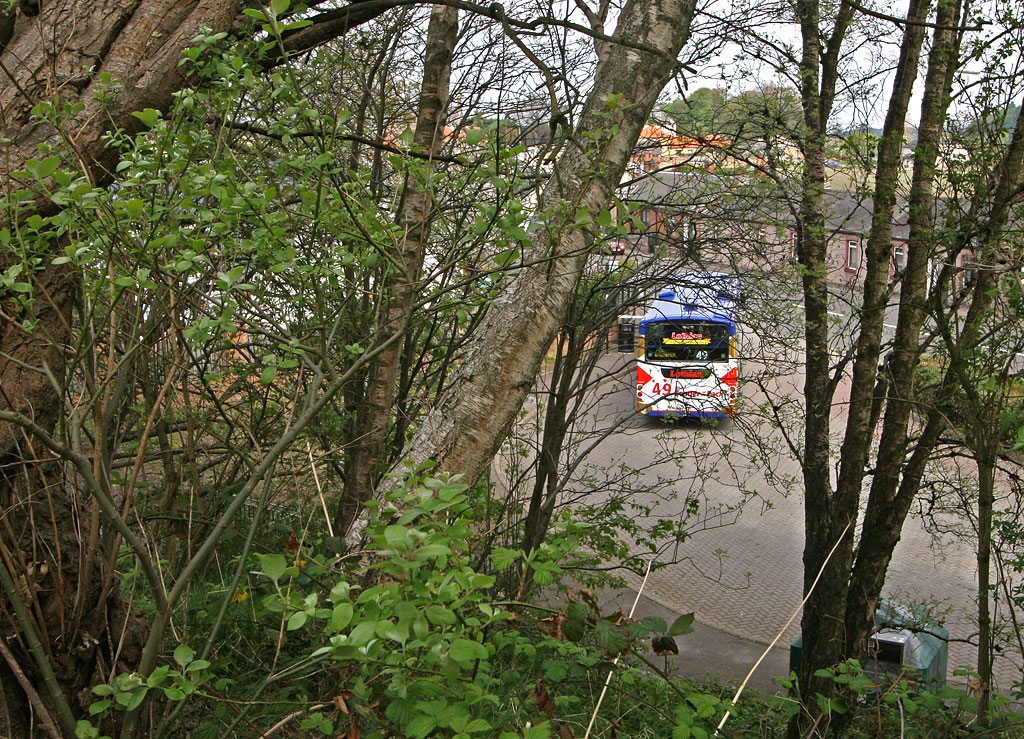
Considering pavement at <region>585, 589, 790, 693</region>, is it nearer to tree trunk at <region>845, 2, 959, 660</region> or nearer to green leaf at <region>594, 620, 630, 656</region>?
tree trunk at <region>845, 2, 959, 660</region>

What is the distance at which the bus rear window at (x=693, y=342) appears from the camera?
937 centimetres

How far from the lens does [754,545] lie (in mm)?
14508

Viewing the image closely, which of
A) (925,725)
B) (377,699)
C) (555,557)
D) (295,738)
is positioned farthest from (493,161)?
(925,725)

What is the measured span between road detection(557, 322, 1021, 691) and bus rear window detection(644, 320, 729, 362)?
327 mm

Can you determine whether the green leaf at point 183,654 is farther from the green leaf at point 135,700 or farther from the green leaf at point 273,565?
the green leaf at point 273,565

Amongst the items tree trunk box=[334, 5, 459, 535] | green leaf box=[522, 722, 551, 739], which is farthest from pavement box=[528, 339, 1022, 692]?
green leaf box=[522, 722, 551, 739]

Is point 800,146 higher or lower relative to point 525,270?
higher

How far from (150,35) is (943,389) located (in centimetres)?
478

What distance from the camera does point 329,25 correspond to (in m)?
3.48

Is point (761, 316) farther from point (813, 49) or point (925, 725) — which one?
point (925, 725)

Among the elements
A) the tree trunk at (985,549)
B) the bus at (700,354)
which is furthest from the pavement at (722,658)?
the tree trunk at (985,549)

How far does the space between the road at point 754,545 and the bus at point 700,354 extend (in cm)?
24

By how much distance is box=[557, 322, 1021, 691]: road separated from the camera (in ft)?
28.9

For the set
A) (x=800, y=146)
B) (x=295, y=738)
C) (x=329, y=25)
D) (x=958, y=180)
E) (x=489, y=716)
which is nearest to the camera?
(x=489, y=716)
